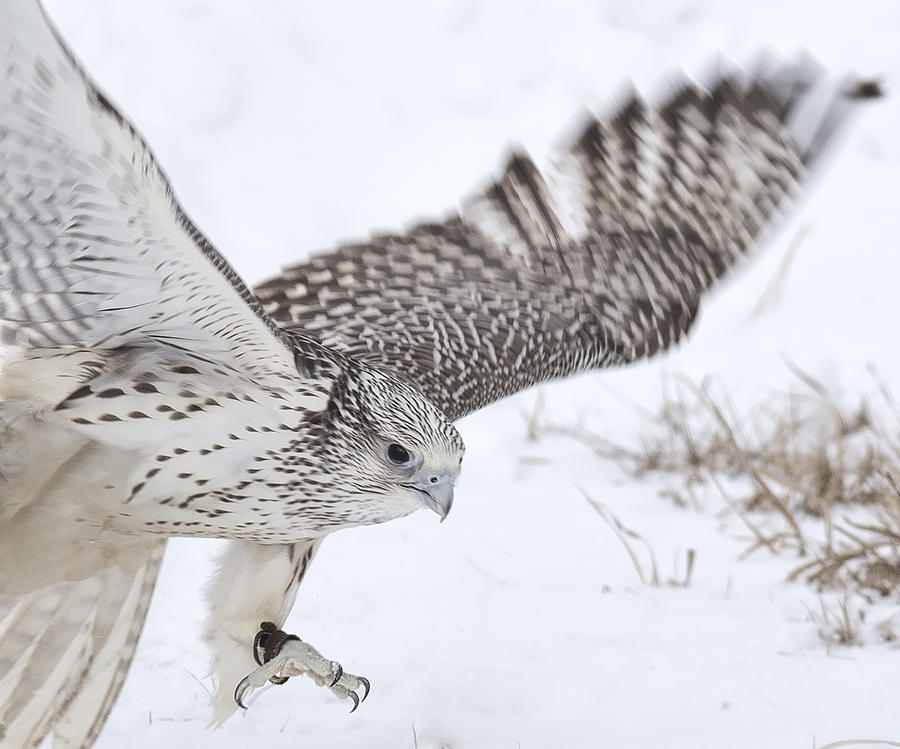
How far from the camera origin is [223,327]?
3.20 metres

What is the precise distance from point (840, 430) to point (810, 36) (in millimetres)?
3795

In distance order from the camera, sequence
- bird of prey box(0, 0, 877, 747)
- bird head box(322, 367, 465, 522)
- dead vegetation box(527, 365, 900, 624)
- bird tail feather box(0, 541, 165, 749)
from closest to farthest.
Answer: bird of prey box(0, 0, 877, 747)
bird head box(322, 367, 465, 522)
bird tail feather box(0, 541, 165, 749)
dead vegetation box(527, 365, 900, 624)

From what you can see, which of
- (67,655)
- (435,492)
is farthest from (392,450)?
(67,655)

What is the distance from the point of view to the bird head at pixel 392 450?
137 inches

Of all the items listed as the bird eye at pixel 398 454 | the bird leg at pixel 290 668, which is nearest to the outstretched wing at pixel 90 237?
the bird eye at pixel 398 454

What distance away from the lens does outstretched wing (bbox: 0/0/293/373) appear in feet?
8.40

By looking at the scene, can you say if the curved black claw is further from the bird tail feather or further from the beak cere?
the beak cere

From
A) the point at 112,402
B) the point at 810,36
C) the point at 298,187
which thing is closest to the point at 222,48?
the point at 298,187

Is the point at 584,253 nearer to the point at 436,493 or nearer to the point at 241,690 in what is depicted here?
the point at 436,493

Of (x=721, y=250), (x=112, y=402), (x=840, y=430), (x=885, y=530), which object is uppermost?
(x=112, y=402)

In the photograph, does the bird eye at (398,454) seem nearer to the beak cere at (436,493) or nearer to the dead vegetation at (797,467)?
the beak cere at (436,493)

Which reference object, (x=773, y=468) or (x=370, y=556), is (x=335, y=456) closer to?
(x=370, y=556)

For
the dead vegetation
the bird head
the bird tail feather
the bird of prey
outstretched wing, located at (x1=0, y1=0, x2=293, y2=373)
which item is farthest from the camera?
the dead vegetation

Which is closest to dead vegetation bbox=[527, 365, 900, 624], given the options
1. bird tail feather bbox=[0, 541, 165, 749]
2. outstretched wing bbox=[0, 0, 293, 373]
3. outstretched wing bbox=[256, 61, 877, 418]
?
outstretched wing bbox=[256, 61, 877, 418]
